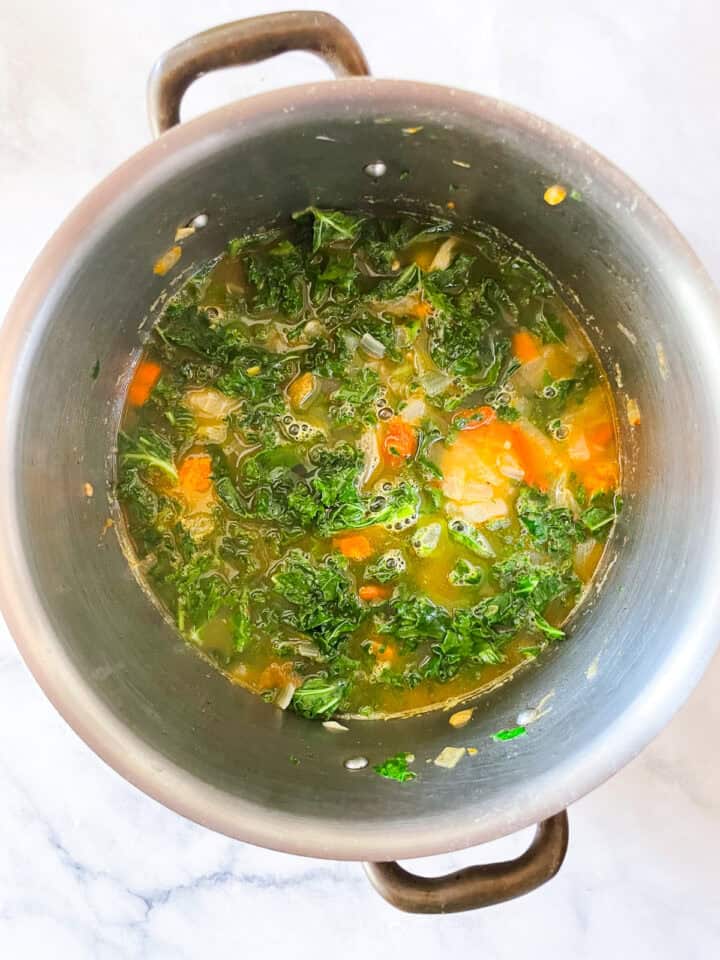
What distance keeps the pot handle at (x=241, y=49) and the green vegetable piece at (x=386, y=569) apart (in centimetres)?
114

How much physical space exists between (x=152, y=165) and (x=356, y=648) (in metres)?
1.27

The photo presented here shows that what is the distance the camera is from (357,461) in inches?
90.3

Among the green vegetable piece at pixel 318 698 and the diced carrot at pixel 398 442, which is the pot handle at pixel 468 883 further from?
the diced carrot at pixel 398 442

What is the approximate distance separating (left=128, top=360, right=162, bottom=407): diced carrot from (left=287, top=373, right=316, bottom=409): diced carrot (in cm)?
35

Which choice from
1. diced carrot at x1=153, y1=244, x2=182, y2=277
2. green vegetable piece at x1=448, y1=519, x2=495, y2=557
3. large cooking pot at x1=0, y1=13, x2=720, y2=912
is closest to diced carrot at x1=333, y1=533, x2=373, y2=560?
green vegetable piece at x1=448, y1=519, x2=495, y2=557

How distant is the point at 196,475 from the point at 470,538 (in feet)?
2.39

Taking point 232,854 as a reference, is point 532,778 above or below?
above

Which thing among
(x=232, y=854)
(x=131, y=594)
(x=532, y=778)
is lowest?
(x=232, y=854)

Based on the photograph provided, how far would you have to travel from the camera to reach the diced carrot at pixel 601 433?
2363 millimetres

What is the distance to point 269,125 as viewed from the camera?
1773mm

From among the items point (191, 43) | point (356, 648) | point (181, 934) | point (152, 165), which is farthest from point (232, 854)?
point (191, 43)

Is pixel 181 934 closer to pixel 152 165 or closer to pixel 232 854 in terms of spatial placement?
pixel 232 854

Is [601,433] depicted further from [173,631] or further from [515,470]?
[173,631]

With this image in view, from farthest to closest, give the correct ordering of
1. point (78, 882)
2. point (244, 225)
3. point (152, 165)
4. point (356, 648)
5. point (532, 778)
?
point (78, 882) → point (356, 648) → point (244, 225) → point (532, 778) → point (152, 165)
